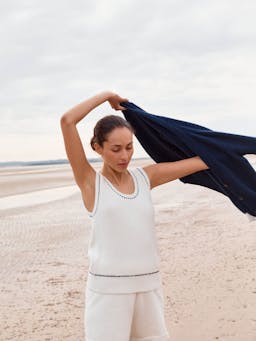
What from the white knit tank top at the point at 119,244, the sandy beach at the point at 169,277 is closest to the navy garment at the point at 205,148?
the white knit tank top at the point at 119,244

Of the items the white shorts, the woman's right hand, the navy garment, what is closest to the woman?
the white shorts

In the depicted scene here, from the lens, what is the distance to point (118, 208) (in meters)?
2.82

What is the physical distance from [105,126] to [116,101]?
1.49 ft

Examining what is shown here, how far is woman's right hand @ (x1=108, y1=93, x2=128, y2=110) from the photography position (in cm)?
333

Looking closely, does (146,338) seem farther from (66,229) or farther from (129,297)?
(66,229)

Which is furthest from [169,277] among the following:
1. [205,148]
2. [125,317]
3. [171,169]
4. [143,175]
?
[125,317]

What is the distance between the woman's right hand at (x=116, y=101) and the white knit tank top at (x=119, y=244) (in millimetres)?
643

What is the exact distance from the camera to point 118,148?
2943mm

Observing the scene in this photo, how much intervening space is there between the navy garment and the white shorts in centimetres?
99

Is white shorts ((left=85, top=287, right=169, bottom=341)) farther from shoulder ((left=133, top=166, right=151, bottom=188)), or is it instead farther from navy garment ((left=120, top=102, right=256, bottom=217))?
navy garment ((left=120, top=102, right=256, bottom=217))

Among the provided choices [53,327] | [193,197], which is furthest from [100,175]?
[193,197]

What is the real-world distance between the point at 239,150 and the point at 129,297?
1.34m

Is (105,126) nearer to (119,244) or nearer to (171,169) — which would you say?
(171,169)

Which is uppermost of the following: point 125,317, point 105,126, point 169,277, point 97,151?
point 105,126
